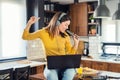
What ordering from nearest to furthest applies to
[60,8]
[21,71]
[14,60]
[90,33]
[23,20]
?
1. [21,71]
2. [14,60]
3. [23,20]
4. [90,33]
5. [60,8]

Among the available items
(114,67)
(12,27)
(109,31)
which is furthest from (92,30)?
(12,27)

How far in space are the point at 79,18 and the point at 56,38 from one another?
484 centimetres

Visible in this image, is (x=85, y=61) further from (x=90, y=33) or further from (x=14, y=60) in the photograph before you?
(x=14, y=60)

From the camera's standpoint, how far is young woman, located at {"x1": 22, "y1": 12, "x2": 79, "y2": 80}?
1870mm

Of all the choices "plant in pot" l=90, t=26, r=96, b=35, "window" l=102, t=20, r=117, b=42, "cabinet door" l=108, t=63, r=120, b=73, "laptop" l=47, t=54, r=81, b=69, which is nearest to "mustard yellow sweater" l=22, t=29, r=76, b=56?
"laptop" l=47, t=54, r=81, b=69

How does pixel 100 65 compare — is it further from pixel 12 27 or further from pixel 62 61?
pixel 62 61

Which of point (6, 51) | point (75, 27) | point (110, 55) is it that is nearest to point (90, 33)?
point (75, 27)

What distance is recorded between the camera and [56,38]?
76.3 inches

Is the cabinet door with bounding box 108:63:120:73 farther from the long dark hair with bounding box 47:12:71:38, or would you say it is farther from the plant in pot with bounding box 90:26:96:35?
the long dark hair with bounding box 47:12:71:38

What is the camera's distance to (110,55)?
19.1 feet

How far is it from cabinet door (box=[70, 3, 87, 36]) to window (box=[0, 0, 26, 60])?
181 cm

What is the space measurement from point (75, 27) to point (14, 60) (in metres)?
2.38

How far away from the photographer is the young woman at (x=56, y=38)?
187 centimetres

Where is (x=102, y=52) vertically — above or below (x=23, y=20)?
below
